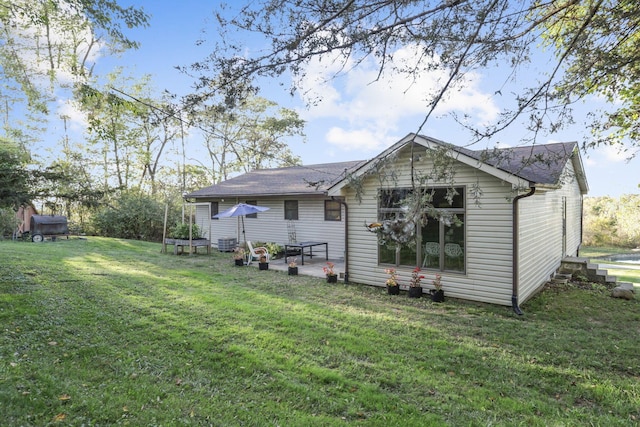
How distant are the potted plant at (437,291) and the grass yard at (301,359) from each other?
190 millimetres

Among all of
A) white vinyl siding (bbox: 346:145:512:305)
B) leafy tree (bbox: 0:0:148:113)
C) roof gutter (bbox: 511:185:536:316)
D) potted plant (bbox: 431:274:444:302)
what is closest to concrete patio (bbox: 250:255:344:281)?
potted plant (bbox: 431:274:444:302)

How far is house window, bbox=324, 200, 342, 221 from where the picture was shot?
1211 cm

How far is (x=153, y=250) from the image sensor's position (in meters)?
13.9

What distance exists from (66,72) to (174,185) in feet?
58.7

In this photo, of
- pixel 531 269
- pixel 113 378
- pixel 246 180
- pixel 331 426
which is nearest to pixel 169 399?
pixel 113 378

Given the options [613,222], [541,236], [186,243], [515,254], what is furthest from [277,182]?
[613,222]

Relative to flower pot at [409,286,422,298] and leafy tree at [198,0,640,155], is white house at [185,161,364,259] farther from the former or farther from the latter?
leafy tree at [198,0,640,155]

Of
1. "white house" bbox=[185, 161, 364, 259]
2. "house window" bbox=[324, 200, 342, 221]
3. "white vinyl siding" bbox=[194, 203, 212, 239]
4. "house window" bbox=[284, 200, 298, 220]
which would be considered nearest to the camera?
"house window" bbox=[324, 200, 342, 221]

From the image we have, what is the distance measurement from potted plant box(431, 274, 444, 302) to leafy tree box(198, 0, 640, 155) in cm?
403

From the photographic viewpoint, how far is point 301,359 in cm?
405

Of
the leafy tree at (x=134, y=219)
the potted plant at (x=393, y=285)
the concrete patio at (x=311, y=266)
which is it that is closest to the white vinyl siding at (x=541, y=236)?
the potted plant at (x=393, y=285)

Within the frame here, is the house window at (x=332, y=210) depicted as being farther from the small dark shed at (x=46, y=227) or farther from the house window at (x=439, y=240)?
the small dark shed at (x=46, y=227)

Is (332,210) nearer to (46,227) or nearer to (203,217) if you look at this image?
(203,217)

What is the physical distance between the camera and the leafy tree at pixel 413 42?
11.9 feet
